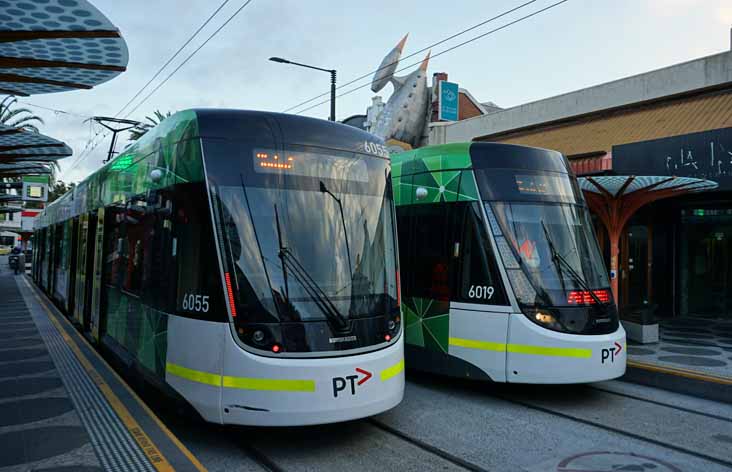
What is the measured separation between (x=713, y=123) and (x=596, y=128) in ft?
10.4

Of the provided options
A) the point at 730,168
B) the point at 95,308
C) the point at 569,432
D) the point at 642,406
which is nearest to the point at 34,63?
the point at 95,308

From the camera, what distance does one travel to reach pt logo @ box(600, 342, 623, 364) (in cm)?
712

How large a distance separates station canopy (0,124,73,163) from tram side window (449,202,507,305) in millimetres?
10908

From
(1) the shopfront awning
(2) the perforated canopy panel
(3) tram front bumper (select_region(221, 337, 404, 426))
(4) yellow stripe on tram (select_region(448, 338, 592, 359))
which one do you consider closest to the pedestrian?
(1) the shopfront awning

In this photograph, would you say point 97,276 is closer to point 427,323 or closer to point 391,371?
point 427,323

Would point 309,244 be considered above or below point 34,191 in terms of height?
below

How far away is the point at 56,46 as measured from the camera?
27.3 ft

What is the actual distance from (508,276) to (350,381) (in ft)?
8.93

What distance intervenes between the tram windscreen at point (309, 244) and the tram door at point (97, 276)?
4743mm

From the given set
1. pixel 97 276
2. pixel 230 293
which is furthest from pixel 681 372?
pixel 97 276

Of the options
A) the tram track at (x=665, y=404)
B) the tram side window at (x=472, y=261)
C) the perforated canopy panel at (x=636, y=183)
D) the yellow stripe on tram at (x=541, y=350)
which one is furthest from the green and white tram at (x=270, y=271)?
the perforated canopy panel at (x=636, y=183)

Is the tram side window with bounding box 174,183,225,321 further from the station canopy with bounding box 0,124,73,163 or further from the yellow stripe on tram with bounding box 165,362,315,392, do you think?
the station canopy with bounding box 0,124,73,163

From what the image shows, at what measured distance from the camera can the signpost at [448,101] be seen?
25500 millimetres

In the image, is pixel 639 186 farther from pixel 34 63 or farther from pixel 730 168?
pixel 34 63
